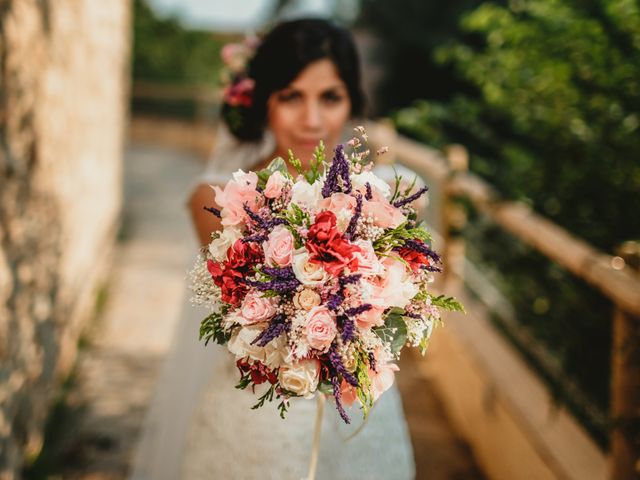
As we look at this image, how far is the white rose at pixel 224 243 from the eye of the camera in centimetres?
143

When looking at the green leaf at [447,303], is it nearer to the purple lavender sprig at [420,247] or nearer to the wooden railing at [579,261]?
the purple lavender sprig at [420,247]

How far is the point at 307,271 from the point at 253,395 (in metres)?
0.82

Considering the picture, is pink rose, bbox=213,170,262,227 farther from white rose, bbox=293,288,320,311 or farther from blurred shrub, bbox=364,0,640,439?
blurred shrub, bbox=364,0,640,439

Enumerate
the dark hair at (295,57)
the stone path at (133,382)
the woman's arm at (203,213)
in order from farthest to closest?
the stone path at (133,382), the dark hair at (295,57), the woman's arm at (203,213)

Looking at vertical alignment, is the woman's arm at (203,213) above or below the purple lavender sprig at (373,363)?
below

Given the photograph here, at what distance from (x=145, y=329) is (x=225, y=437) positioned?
334cm

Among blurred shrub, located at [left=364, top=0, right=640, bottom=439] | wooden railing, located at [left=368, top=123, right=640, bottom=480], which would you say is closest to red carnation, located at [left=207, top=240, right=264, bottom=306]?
wooden railing, located at [left=368, top=123, right=640, bottom=480]

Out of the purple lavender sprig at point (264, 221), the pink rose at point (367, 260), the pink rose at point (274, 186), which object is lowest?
the purple lavender sprig at point (264, 221)

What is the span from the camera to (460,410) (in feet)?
12.4

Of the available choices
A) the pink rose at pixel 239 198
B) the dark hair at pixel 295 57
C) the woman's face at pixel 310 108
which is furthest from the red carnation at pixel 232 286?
the dark hair at pixel 295 57

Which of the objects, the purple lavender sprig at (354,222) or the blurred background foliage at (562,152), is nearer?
the purple lavender sprig at (354,222)

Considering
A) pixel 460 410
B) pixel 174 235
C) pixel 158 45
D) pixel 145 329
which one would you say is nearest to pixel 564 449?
pixel 460 410

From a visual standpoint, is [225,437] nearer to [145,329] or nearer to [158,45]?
[145,329]

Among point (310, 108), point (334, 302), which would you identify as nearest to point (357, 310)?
point (334, 302)
